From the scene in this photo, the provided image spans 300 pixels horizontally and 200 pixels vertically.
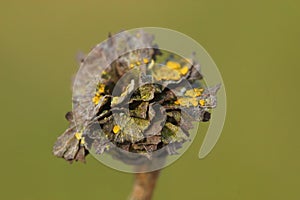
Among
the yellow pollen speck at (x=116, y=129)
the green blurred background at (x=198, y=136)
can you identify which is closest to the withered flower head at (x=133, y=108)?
the yellow pollen speck at (x=116, y=129)

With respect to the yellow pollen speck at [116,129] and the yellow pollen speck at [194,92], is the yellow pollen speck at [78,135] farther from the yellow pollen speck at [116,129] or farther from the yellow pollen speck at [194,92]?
the yellow pollen speck at [194,92]

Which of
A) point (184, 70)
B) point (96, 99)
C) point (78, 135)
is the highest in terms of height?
point (184, 70)

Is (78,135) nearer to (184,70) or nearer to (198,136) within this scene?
(184,70)

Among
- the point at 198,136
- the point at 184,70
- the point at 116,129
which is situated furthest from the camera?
the point at 198,136

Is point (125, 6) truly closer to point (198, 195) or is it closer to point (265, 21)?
point (265, 21)

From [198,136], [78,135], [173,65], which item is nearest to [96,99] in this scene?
[78,135]

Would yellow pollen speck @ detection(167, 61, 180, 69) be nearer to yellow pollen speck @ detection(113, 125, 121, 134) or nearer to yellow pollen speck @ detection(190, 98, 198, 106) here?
yellow pollen speck @ detection(190, 98, 198, 106)

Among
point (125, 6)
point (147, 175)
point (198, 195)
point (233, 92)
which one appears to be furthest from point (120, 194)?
point (125, 6)
